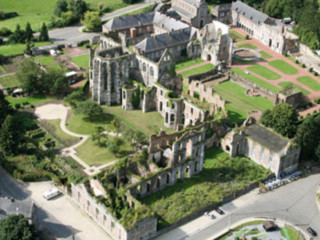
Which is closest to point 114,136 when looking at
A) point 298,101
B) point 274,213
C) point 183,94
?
point 183,94

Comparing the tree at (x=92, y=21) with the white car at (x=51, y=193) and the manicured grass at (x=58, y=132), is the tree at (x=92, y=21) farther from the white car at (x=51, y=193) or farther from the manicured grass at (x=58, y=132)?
the white car at (x=51, y=193)

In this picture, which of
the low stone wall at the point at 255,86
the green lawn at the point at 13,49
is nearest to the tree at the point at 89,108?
the low stone wall at the point at 255,86

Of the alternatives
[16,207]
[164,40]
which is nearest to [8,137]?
[16,207]

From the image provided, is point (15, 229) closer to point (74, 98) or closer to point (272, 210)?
point (272, 210)

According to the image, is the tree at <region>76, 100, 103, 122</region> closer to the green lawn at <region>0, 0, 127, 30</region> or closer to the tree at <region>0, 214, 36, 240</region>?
the tree at <region>0, 214, 36, 240</region>

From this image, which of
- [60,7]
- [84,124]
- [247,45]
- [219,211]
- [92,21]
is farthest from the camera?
[60,7]

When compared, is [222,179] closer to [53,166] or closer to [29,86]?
[53,166]

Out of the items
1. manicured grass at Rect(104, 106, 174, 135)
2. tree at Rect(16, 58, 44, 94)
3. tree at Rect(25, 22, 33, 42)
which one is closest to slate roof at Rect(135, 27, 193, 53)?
manicured grass at Rect(104, 106, 174, 135)
